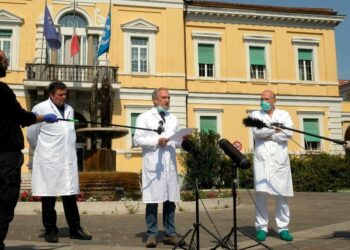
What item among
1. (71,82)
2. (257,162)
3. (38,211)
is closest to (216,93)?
(71,82)

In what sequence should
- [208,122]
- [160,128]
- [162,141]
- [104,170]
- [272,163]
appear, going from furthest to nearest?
[208,122], [104,170], [272,163], [160,128], [162,141]

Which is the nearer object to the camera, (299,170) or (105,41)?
(299,170)

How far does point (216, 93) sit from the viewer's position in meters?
29.0

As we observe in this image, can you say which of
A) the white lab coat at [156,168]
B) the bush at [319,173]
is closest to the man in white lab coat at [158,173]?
the white lab coat at [156,168]

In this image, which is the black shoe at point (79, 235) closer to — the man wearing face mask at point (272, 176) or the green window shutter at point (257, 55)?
the man wearing face mask at point (272, 176)

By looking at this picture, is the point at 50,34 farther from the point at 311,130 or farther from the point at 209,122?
the point at 311,130

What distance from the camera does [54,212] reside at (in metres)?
6.74

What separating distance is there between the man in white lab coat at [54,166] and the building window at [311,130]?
83.7 feet

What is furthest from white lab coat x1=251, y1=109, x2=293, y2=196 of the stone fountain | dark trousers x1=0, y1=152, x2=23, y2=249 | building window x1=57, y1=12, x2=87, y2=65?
building window x1=57, y1=12, x2=87, y2=65

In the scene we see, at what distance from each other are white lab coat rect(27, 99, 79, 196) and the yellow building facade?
18.4 m

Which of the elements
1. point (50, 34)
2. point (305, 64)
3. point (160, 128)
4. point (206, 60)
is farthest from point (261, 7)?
point (160, 128)

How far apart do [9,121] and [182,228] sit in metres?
4.25

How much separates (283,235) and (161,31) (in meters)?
22.8

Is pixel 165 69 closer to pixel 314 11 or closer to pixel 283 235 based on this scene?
pixel 314 11
